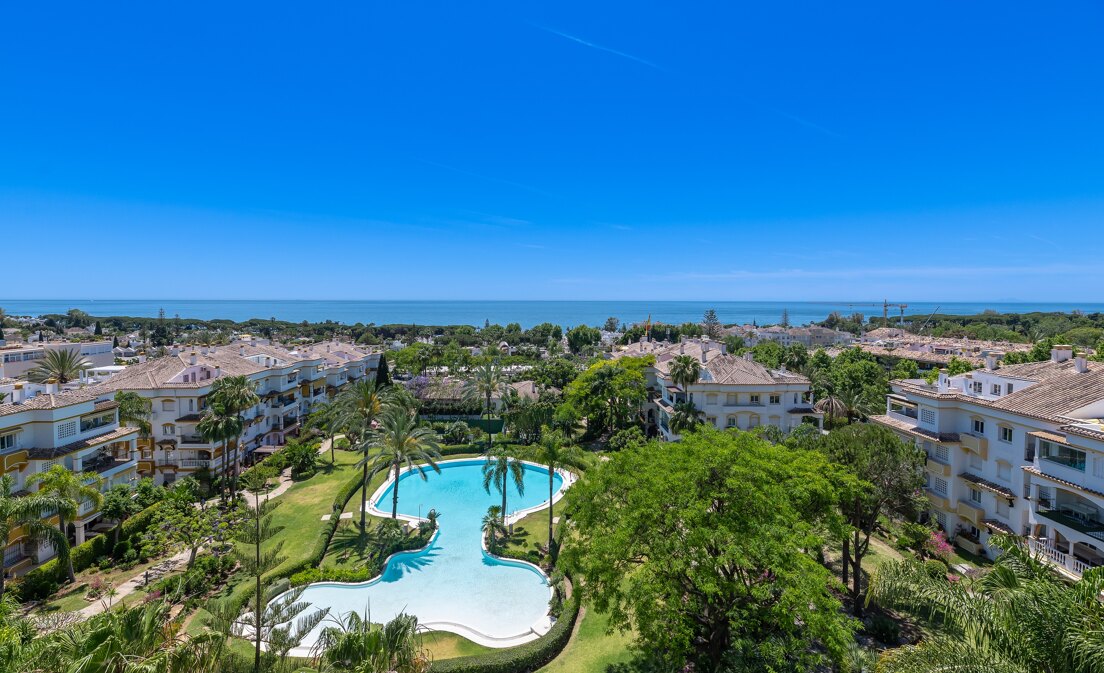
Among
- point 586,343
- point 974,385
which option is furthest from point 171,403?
point 586,343

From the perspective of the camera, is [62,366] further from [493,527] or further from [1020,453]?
[1020,453]

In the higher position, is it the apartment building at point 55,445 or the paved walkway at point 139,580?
the apartment building at point 55,445

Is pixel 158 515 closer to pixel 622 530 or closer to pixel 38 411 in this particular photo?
pixel 38 411

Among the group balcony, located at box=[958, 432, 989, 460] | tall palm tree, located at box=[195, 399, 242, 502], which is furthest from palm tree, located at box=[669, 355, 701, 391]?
tall palm tree, located at box=[195, 399, 242, 502]

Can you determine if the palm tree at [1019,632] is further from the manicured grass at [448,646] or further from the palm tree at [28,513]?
the palm tree at [28,513]

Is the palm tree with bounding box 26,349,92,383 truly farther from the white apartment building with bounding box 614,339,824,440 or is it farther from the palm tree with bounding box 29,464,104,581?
the white apartment building with bounding box 614,339,824,440

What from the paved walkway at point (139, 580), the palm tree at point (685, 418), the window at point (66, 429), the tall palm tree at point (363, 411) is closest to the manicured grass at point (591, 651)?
the tall palm tree at point (363, 411)
